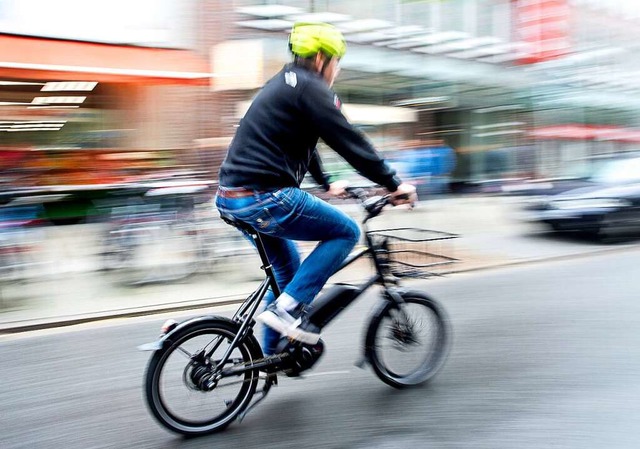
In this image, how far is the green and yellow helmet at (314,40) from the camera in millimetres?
3250

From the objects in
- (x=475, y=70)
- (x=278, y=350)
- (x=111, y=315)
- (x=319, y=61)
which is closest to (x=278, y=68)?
(x=475, y=70)

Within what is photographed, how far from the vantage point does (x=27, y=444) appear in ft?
10.8

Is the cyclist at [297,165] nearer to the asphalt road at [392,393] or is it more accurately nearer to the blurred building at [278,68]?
the asphalt road at [392,393]

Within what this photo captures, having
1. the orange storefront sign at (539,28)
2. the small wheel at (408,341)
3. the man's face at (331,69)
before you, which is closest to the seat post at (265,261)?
the small wheel at (408,341)

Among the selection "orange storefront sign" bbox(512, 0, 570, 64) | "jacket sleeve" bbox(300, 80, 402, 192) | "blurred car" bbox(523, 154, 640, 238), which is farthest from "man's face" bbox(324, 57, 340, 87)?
"orange storefront sign" bbox(512, 0, 570, 64)

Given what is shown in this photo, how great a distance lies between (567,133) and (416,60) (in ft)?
27.7

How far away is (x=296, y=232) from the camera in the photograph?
3.35 meters

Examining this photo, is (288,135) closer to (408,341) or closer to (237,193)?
(237,193)

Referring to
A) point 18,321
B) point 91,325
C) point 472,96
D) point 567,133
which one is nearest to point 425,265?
point 91,325

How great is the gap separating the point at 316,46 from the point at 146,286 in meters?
4.68

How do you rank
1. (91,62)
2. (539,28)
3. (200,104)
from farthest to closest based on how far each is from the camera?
(539,28) → (200,104) → (91,62)

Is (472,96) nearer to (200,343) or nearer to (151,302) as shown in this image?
(151,302)

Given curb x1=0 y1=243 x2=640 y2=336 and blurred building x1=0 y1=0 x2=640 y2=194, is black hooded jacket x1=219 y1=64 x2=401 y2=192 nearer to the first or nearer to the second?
curb x1=0 y1=243 x2=640 y2=336

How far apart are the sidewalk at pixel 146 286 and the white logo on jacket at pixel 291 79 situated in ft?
3.67
